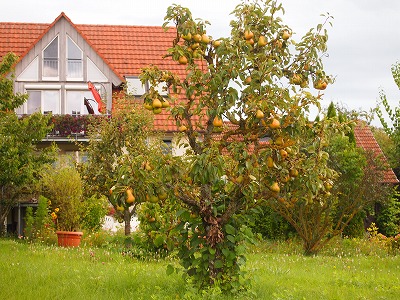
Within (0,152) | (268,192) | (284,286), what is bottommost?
(284,286)

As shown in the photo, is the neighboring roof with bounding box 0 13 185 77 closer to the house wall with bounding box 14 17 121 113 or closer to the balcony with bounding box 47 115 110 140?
the house wall with bounding box 14 17 121 113

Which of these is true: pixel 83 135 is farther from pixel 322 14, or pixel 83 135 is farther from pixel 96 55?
pixel 322 14

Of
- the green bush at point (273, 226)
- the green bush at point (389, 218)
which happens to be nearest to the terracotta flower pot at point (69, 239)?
the green bush at point (273, 226)

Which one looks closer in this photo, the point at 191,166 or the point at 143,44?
the point at 191,166

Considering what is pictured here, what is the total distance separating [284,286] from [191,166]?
155 inches

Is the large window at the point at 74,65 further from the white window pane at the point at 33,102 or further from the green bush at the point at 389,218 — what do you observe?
the green bush at the point at 389,218

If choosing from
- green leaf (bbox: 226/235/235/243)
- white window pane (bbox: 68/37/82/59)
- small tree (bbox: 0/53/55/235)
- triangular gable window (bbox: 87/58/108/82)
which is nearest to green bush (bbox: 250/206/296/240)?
small tree (bbox: 0/53/55/235)

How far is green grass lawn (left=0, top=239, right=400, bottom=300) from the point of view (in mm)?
12219

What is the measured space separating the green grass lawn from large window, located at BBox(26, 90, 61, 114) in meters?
16.2

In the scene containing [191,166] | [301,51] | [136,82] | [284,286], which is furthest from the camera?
[136,82]

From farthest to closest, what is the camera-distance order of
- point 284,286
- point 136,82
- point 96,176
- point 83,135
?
1. point 136,82
2. point 83,135
3. point 96,176
4. point 284,286

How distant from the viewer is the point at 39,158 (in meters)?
27.5

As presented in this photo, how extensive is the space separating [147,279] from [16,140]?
1384 cm

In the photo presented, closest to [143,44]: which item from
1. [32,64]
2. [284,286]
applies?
[32,64]
